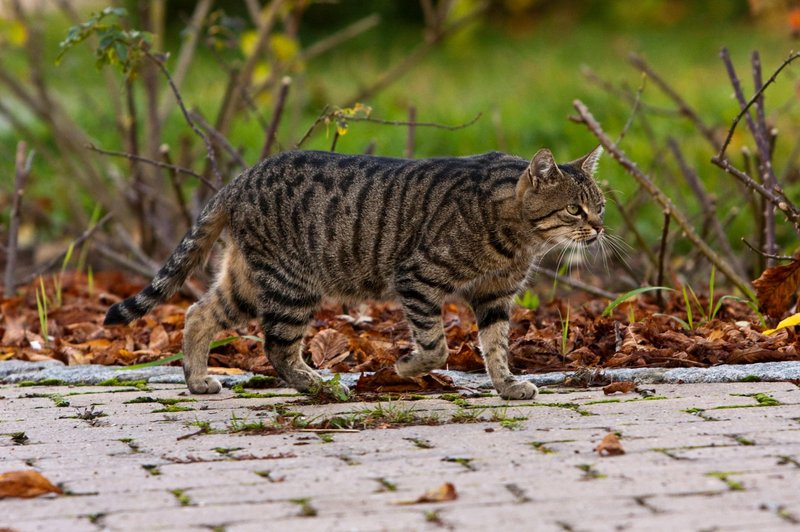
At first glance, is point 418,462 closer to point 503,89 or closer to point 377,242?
point 377,242

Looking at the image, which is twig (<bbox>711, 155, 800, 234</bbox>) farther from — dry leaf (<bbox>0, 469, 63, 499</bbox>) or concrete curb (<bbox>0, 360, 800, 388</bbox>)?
dry leaf (<bbox>0, 469, 63, 499</bbox>)

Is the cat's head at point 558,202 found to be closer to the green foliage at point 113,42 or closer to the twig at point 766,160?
the twig at point 766,160

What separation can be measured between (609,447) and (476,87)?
486 inches

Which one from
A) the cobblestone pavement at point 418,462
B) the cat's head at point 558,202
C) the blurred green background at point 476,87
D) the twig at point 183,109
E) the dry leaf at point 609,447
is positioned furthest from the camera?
the blurred green background at point 476,87

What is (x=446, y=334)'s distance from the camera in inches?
239

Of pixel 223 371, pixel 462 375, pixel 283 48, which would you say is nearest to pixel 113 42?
pixel 223 371

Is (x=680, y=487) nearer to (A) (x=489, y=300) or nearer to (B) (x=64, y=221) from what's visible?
(A) (x=489, y=300)

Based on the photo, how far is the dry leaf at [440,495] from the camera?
3186mm

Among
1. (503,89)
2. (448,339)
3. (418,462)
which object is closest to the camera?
(418,462)

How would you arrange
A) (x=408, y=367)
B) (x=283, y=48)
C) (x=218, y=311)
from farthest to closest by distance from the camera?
(x=283, y=48)
(x=218, y=311)
(x=408, y=367)

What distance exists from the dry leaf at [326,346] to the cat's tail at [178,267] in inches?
28.3

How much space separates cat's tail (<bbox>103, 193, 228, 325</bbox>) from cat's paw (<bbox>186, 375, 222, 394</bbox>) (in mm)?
428

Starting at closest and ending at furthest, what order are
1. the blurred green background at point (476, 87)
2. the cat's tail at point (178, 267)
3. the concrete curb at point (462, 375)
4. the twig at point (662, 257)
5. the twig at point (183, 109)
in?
→ the concrete curb at point (462, 375)
the cat's tail at point (178, 267)
the twig at point (662, 257)
the twig at point (183, 109)
the blurred green background at point (476, 87)

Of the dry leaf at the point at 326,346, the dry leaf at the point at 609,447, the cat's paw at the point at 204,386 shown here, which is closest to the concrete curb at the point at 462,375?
the cat's paw at the point at 204,386
